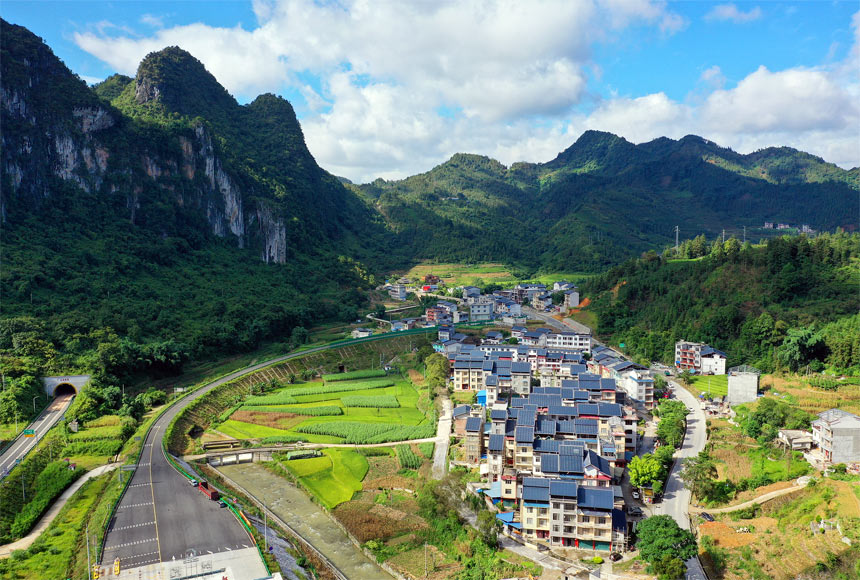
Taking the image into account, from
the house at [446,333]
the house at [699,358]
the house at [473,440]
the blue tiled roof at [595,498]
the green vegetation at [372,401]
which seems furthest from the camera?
the house at [446,333]

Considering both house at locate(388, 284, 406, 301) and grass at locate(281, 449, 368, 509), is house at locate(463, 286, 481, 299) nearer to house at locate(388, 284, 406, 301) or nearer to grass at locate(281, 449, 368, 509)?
house at locate(388, 284, 406, 301)

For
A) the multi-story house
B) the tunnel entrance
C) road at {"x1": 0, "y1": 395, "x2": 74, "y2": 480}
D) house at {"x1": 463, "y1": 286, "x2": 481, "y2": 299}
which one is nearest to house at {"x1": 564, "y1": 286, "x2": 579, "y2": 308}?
house at {"x1": 463, "y1": 286, "x2": 481, "y2": 299}

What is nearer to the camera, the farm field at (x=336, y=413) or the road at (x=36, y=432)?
the road at (x=36, y=432)

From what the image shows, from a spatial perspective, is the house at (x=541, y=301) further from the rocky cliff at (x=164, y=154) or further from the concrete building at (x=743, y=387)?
the rocky cliff at (x=164, y=154)

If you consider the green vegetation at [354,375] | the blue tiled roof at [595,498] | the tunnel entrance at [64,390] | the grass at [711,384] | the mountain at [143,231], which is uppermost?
the mountain at [143,231]

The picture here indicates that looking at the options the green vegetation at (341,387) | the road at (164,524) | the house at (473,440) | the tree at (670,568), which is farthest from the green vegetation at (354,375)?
the tree at (670,568)

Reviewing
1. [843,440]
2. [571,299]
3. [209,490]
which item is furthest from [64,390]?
[571,299]

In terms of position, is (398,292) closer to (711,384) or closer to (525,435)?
(711,384)
